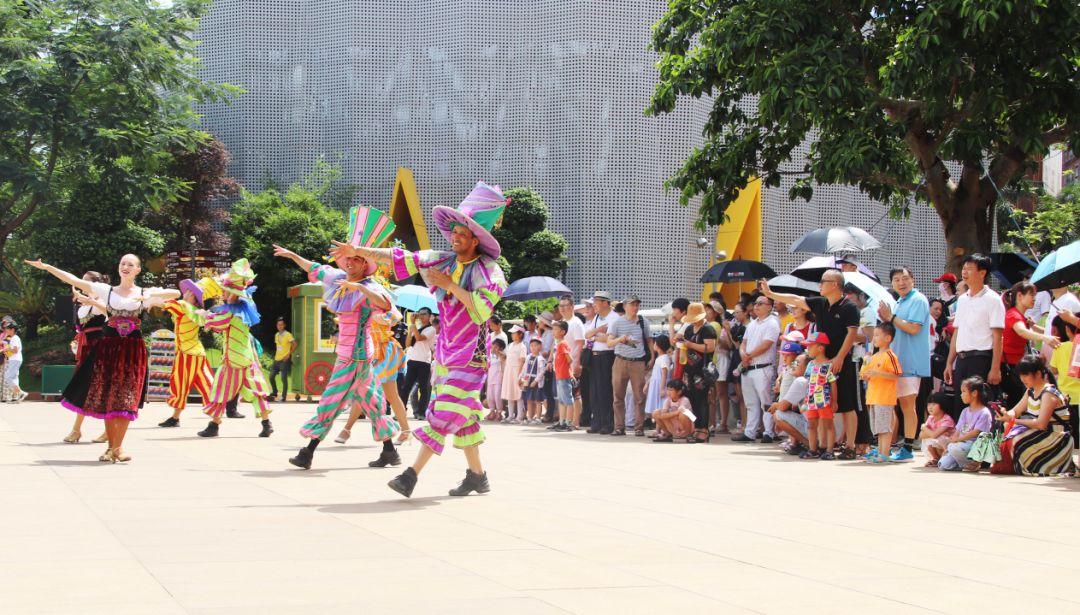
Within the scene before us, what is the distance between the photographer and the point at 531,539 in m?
6.30

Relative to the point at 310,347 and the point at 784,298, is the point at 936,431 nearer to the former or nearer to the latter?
the point at 784,298

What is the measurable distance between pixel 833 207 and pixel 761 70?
24.3 m

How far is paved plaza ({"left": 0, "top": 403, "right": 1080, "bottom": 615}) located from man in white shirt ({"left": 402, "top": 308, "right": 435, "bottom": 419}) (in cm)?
699

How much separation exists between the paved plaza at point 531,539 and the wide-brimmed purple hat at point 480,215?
5.63 feet

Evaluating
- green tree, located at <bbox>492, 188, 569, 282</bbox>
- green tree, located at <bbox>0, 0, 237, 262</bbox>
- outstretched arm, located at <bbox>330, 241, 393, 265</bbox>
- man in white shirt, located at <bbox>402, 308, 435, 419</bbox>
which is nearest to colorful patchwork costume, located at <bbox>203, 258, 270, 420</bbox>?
man in white shirt, located at <bbox>402, 308, 435, 419</bbox>

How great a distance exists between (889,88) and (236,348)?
27.6ft

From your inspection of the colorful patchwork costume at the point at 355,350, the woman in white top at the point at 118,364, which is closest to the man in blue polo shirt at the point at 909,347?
the colorful patchwork costume at the point at 355,350

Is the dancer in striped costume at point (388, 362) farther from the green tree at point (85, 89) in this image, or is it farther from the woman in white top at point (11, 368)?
the green tree at point (85, 89)

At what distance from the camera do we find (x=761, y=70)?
1609 cm

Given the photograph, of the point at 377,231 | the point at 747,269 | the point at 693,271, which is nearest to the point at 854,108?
the point at 747,269

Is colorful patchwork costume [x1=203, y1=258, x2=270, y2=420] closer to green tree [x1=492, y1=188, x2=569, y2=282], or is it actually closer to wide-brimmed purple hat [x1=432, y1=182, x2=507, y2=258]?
wide-brimmed purple hat [x1=432, y1=182, x2=507, y2=258]

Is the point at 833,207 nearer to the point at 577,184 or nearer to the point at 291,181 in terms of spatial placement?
the point at 577,184

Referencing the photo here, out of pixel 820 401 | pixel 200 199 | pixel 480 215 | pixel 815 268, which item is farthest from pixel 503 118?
pixel 480 215

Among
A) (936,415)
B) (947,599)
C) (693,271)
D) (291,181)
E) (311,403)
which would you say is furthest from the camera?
(291,181)
